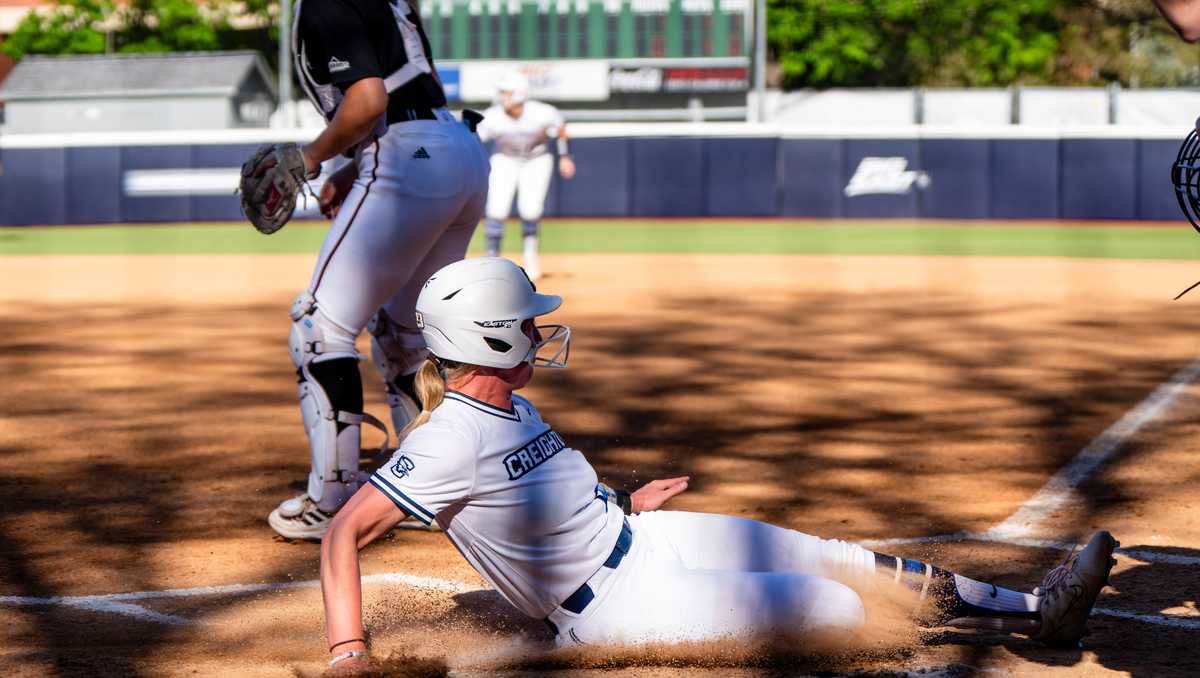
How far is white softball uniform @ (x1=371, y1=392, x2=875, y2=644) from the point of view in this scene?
3.72 meters

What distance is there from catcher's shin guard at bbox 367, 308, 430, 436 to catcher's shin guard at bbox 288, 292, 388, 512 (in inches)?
17.4

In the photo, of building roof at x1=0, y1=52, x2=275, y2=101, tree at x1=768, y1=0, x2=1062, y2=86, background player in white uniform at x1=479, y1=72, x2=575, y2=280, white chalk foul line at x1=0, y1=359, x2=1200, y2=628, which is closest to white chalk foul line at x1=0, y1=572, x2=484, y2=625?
white chalk foul line at x1=0, y1=359, x2=1200, y2=628

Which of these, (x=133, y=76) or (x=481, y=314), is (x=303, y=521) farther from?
(x=133, y=76)

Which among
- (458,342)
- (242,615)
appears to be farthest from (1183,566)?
(242,615)

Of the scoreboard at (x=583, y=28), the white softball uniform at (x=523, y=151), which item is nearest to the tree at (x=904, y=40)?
the scoreboard at (x=583, y=28)

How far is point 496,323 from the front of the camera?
12.2 ft

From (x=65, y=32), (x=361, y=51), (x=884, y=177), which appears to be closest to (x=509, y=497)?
(x=361, y=51)

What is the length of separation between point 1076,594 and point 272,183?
313cm

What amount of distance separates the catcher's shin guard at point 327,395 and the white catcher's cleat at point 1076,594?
2.48m

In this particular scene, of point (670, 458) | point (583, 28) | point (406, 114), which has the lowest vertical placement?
point (670, 458)

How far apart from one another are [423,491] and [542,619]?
1.89ft

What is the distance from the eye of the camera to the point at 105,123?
4469 centimetres

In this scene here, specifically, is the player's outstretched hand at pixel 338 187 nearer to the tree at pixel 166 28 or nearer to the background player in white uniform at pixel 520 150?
the background player in white uniform at pixel 520 150

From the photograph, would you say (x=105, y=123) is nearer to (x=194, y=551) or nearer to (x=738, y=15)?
(x=738, y=15)
